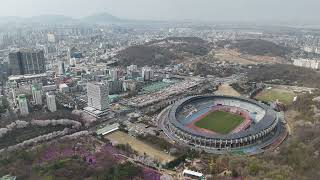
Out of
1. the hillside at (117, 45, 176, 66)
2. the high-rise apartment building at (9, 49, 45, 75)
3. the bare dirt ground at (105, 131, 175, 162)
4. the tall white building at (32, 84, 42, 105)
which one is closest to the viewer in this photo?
the bare dirt ground at (105, 131, 175, 162)

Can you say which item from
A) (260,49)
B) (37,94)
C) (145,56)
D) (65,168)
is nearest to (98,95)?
(37,94)

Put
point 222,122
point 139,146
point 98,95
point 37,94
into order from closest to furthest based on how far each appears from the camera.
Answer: point 139,146 → point 222,122 → point 98,95 → point 37,94

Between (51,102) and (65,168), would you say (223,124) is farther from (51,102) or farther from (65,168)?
(51,102)

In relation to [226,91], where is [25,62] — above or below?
above

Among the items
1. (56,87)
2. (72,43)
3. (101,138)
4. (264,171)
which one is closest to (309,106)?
(264,171)

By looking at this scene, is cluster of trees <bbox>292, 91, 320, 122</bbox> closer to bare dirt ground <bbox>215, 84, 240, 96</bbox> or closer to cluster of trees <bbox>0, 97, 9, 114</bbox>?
bare dirt ground <bbox>215, 84, 240, 96</bbox>

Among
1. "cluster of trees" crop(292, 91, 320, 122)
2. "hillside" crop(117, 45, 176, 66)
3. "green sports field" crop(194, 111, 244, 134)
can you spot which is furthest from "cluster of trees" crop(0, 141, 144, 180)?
"hillside" crop(117, 45, 176, 66)

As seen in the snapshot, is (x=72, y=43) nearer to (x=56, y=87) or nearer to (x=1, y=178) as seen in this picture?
(x=56, y=87)

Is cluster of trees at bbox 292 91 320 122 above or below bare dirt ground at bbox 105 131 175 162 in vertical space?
above
